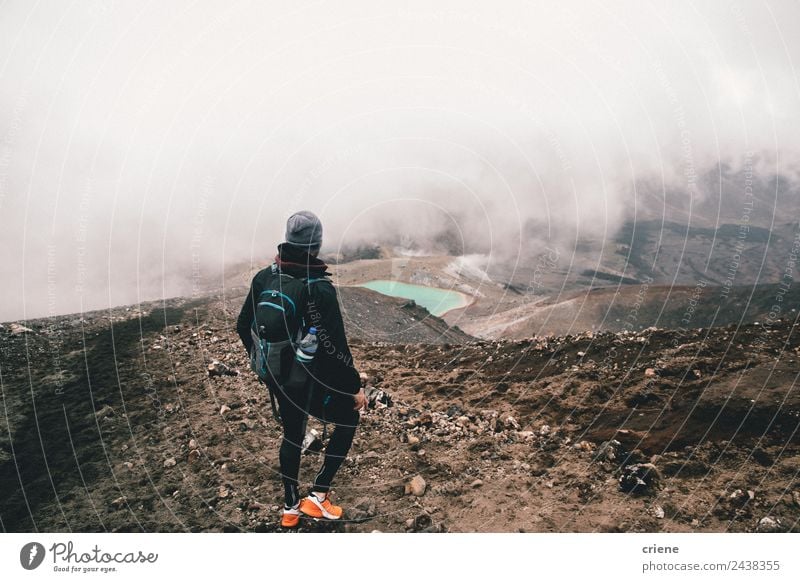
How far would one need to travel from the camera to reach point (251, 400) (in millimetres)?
8070

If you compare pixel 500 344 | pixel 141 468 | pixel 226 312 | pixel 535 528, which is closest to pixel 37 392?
pixel 141 468

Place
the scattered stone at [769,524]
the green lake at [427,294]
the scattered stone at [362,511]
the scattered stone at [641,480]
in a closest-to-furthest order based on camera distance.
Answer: the scattered stone at [769,524] < the scattered stone at [362,511] < the scattered stone at [641,480] < the green lake at [427,294]

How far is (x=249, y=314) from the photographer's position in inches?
192

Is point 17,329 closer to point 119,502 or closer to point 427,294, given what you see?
point 119,502

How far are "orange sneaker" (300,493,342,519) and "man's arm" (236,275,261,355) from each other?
1.91 m

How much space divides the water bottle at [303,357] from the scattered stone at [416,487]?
90.7 inches

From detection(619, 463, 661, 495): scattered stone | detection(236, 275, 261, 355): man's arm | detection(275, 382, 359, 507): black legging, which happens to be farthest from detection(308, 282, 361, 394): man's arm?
detection(619, 463, 661, 495): scattered stone

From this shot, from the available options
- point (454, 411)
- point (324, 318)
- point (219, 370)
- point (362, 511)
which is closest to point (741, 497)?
point (454, 411)

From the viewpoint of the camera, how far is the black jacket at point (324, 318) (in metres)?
4.37

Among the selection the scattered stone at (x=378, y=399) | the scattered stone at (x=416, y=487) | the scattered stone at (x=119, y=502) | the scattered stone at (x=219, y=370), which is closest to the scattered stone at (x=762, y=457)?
the scattered stone at (x=416, y=487)

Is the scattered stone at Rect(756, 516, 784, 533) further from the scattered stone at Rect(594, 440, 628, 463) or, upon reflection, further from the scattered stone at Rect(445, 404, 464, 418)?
the scattered stone at Rect(445, 404, 464, 418)

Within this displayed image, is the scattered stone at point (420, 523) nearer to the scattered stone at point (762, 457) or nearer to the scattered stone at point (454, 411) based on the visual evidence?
the scattered stone at point (454, 411)

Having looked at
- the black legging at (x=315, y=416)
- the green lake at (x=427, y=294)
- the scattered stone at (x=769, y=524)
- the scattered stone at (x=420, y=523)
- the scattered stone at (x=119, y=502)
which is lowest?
the green lake at (x=427, y=294)

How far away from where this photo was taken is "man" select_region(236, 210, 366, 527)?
4.39 m
